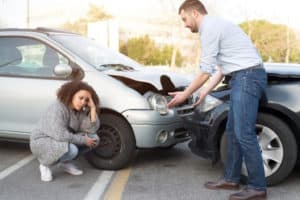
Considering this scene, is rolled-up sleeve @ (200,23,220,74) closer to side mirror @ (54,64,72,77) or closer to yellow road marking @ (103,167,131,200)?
yellow road marking @ (103,167,131,200)

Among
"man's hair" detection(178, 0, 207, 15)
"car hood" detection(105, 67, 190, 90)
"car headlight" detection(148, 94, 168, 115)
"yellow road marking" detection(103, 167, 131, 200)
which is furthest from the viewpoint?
"car hood" detection(105, 67, 190, 90)

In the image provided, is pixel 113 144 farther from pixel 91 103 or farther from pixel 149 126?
pixel 91 103

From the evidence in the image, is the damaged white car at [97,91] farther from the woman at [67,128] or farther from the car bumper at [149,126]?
the woman at [67,128]

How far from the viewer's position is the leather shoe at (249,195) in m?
4.22

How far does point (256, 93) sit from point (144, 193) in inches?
53.1

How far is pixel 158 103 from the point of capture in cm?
531

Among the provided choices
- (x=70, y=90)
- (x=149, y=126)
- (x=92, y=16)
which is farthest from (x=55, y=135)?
(x=92, y=16)

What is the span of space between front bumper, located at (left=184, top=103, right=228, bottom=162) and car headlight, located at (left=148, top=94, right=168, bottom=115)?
0.37 meters

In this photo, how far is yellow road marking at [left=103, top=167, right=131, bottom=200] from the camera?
443 centimetres

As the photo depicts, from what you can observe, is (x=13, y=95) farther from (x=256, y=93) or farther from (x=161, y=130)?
(x=256, y=93)

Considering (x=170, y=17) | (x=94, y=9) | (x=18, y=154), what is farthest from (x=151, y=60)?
(x=18, y=154)

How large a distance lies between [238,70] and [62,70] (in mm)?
2053

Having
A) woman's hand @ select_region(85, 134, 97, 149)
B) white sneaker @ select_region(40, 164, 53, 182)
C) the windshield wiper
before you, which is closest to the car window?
the windshield wiper

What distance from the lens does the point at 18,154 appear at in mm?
6195
